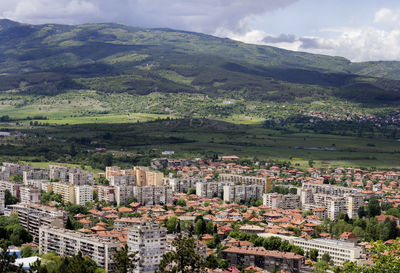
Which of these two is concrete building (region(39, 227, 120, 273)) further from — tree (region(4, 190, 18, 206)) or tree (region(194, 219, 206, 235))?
tree (region(4, 190, 18, 206))

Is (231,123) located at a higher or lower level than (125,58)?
lower

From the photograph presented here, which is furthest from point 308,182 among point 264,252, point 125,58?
point 125,58

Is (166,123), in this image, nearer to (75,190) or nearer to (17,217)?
(75,190)

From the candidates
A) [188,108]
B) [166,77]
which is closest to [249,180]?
[188,108]

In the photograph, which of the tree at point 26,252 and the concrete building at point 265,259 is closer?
the tree at point 26,252

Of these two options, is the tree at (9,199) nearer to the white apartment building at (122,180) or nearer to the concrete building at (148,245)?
the white apartment building at (122,180)

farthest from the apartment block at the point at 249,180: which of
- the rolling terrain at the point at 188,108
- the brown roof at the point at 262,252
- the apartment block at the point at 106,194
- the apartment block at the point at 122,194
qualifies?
the brown roof at the point at 262,252
